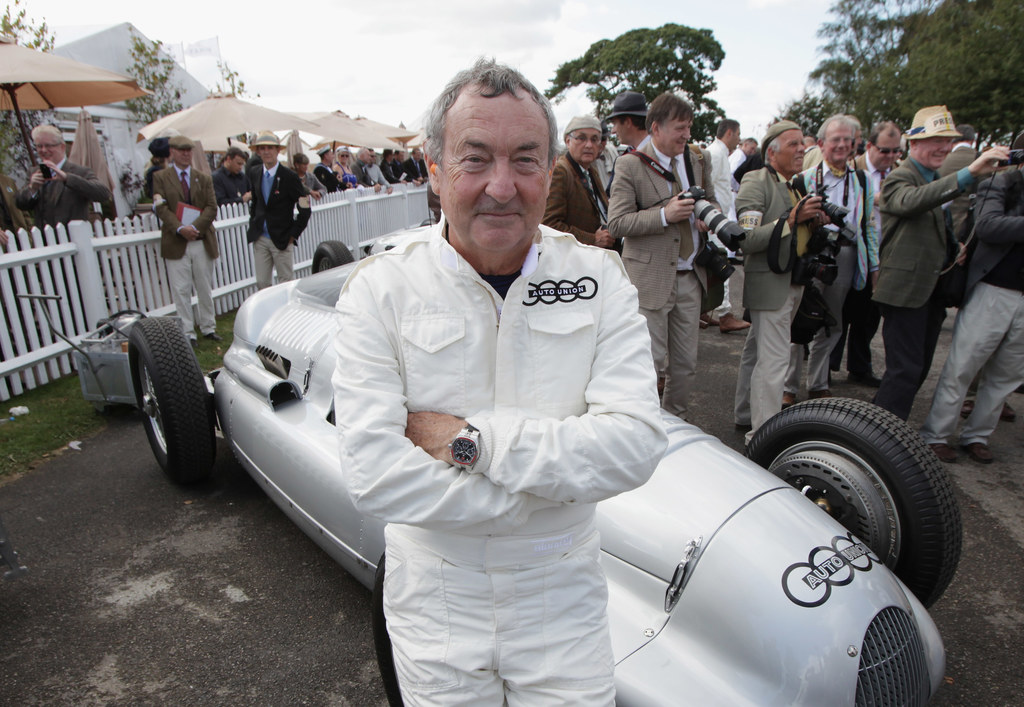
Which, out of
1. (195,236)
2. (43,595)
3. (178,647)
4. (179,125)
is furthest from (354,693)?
(179,125)

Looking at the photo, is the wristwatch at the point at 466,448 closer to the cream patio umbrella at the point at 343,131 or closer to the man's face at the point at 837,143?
the man's face at the point at 837,143

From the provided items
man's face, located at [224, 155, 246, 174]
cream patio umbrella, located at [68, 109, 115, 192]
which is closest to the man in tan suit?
man's face, located at [224, 155, 246, 174]

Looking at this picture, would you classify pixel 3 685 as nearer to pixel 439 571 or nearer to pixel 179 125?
pixel 439 571

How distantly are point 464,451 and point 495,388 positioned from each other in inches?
7.1

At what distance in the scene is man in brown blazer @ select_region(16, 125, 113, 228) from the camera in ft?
19.9

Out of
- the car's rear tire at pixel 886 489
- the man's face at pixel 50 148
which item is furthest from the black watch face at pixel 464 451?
the man's face at pixel 50 148

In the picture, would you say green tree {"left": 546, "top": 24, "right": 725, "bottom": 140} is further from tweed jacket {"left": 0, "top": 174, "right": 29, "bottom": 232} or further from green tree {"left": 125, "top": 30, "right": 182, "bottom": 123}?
tweed jacket {"left": 0, "top": 174, "right": 29, "bottom": 232}

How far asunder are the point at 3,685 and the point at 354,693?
1.26 metres

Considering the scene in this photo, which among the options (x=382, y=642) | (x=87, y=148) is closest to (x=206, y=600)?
(x=382, y=642)

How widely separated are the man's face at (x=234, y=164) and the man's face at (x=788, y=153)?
7907 millimetres

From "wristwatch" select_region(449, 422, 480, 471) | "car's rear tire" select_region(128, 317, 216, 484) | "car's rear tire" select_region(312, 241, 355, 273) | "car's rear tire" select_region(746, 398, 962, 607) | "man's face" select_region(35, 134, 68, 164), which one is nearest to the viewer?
"wristwatch" select_region(449, 422, 480, 471)

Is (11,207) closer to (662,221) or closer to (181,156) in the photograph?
(181,156)

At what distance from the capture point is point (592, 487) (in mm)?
1245

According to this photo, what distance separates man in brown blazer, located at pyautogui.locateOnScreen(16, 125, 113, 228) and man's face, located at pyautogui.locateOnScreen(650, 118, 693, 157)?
5.43 m
